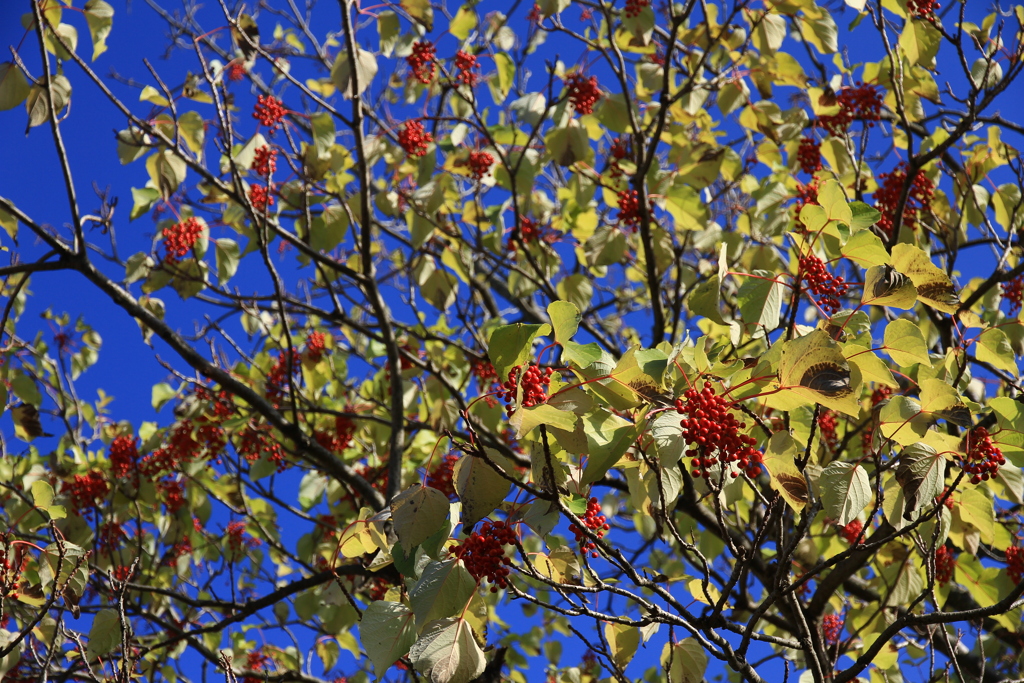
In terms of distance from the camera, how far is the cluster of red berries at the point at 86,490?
142 inches

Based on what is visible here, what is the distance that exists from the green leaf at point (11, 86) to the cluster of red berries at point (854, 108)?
11.4 ft

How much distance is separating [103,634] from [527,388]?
1906mm

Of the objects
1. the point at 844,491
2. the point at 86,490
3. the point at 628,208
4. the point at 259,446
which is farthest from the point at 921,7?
the point at 86,490

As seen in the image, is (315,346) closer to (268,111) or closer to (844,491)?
(268,111)

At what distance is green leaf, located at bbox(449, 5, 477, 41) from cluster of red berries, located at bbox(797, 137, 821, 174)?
5.72 ft

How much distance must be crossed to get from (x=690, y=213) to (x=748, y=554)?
1.99 metres

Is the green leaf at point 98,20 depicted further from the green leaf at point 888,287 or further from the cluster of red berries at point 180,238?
the green leaf at point 888,287

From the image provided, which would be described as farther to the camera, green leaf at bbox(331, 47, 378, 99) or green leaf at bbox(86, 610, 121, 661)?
green leaf at bbox(331, 47, 378, 99)

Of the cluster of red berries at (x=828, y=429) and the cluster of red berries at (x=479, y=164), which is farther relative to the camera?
the cluster of red berries at (x=479, y=164)

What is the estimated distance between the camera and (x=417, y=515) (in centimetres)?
151

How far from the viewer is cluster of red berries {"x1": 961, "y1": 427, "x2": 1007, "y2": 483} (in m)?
1.65

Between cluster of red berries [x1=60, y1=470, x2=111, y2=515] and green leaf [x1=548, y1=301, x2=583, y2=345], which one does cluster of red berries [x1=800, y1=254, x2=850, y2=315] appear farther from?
cluster of red berries [x1=60, y1=470, x2=111, y2=515]

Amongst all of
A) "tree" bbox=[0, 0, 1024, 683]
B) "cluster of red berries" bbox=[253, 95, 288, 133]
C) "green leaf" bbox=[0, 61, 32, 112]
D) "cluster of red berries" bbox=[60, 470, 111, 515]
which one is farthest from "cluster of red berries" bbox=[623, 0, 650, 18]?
"cluster of red berries" bbox=[60, 470, 111, 515]

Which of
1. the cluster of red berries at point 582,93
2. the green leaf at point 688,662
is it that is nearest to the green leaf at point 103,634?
the green leaf at point 688,662
